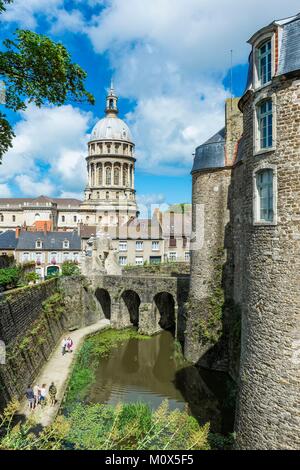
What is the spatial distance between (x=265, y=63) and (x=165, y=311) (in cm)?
1986

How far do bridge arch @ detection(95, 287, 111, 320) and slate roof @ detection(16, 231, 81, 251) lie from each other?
44.5 feet

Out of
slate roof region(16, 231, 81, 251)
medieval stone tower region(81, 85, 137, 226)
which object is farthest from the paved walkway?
medieval stone tower region(81, 85, 137, 226)

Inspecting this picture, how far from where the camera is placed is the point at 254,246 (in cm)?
773

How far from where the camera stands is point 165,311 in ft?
82.8

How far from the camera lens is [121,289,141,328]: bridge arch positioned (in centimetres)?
2496

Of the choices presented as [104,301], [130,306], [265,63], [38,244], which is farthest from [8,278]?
[38,244]

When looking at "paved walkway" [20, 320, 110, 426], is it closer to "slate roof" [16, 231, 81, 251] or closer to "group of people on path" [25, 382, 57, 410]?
"group of people on path" [25, 382, 57, 410]

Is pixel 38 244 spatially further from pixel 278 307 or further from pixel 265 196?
pixel 278 307

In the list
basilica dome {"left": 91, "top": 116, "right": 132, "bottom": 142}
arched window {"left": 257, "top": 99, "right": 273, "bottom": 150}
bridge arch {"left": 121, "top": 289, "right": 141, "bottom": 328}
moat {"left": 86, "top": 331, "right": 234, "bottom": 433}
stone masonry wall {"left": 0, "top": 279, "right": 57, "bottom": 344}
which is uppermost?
basilica dome {"left": 91, "top": 116, "right": 132, "bottom": 142}

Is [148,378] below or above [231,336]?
below

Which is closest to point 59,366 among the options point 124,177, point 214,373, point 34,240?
point 214,373

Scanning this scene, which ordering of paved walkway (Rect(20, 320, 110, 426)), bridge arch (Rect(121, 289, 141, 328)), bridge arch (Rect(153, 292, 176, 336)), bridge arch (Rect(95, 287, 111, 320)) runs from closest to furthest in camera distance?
paved walkway (Rect(20, 320, 110, 426))
bridge arch (Rect(153, 292, 176, 336))
bridge arch (Rect(121, 289, 141, 328))
bridge arch (Rect(95, 287, 111, 320))
